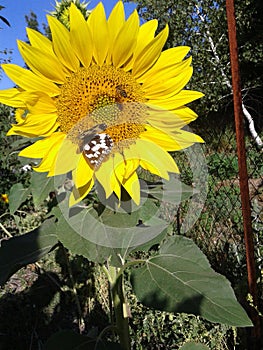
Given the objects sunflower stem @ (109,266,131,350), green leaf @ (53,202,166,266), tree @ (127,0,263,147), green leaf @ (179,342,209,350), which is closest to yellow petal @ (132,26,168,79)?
green leaf @ (53,202,166,266)

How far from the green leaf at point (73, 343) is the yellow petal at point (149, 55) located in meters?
0.47

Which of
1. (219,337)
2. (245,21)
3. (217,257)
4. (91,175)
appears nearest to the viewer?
(91,175)

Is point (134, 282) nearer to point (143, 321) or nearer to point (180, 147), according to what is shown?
point (180, 147)

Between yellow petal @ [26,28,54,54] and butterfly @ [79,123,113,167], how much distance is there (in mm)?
130

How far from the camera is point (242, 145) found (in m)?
1.13

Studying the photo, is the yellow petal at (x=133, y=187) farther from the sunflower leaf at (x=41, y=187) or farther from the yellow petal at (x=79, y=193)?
the sunflower leaf at (x=41, y=187)

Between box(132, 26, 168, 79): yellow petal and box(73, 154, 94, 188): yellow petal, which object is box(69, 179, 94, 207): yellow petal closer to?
box(73, 154, 94, 188): yellow petal

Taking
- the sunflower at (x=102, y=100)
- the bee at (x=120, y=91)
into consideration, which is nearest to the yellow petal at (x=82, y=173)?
the sunflower at (x=102, y=100)

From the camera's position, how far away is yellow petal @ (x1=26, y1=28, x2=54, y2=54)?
56cm

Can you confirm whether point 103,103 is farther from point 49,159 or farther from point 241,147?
point 241,147

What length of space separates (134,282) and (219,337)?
877mm

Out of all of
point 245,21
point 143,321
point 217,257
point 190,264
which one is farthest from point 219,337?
point 245,21

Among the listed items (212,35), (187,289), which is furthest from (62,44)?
(212,35)

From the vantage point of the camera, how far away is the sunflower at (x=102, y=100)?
0.56 metres
